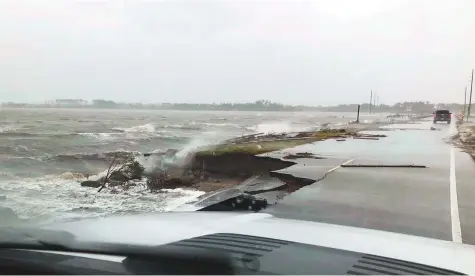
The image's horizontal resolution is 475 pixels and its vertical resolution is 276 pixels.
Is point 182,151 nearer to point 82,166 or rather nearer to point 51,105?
point 82,166

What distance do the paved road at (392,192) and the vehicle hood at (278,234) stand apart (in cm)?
89

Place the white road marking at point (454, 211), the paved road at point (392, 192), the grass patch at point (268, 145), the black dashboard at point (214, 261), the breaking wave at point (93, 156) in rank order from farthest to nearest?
the grass patch at point (268, 145) < the breaking wave at point (93, 156) < the paved road at point (392, 192) < the white road marking at point (454, 211) < the black dashboard at point (214, 261)

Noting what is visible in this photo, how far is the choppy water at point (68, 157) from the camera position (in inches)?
88.2

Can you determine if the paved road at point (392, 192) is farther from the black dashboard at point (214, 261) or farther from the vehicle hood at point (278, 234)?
the black dashboard at point (214, 261)

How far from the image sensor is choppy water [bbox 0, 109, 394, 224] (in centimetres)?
224

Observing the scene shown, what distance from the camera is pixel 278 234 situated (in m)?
1.34

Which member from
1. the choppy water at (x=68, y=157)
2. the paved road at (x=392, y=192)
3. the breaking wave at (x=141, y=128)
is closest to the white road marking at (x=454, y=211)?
the paved road at (x=392, y=192)

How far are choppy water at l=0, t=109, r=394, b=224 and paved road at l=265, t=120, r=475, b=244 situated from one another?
2.97ft

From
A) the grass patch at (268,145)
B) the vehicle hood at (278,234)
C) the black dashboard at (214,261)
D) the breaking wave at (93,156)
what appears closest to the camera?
the black dashboard at (214,261)

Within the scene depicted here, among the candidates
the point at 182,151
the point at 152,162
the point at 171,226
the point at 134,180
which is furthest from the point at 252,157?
the point at 171,226

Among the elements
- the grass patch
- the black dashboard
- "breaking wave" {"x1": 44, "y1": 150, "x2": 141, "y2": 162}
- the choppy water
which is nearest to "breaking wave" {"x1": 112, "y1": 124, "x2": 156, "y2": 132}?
the choppy water

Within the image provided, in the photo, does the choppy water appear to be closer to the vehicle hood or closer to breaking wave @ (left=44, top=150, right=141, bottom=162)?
breaking wave @ (left=44, top=150, right=141, bottom=162)

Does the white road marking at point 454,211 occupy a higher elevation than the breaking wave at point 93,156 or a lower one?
lower

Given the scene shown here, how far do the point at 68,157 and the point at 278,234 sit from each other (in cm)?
187
